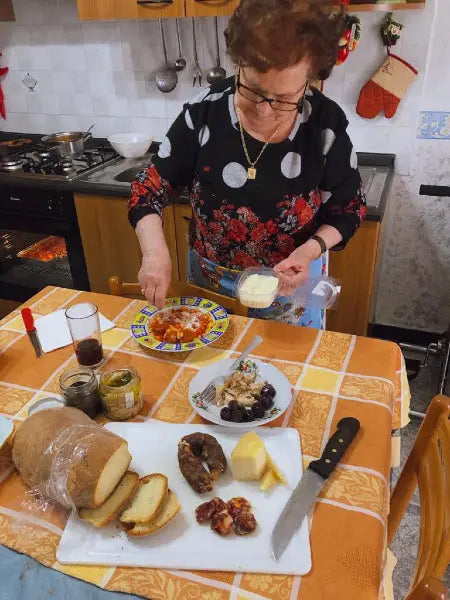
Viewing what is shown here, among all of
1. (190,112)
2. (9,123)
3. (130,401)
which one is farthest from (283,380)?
(9,123)

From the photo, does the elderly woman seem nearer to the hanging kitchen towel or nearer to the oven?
the oven

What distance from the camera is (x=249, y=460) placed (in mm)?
833

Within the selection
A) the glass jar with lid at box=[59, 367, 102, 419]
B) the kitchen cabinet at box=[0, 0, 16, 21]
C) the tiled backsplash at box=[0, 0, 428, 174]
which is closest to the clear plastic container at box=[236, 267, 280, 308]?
the glass jar with lid at box=[59, 367, 102, 419]

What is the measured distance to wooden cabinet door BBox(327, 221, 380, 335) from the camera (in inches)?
77.4

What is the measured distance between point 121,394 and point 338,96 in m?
1.82

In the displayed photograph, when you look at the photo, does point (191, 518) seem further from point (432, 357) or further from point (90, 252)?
point (432, 357)

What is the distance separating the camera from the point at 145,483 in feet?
2.70

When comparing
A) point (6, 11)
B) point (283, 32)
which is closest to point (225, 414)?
point (283, 32)

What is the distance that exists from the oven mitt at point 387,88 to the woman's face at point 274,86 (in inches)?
A: 40.8

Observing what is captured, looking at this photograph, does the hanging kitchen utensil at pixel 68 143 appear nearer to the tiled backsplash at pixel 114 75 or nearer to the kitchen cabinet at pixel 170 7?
the tiled backsplash at pixel 114 75

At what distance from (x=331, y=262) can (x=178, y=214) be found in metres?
0.68

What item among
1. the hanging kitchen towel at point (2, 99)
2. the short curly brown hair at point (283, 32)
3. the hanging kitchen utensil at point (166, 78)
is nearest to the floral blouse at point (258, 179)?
the short curly brown hair at point (283, 32)

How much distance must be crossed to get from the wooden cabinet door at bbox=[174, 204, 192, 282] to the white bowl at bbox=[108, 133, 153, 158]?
54 centimetres

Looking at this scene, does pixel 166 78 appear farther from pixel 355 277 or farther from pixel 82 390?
pixel 82 390
